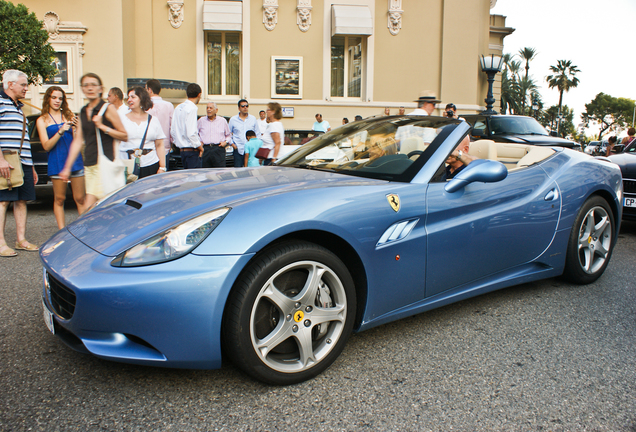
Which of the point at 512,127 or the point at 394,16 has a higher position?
the point at 394,16

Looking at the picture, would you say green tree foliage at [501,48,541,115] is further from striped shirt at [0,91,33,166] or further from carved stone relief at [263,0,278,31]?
striped shirt at [0,91,33,166]

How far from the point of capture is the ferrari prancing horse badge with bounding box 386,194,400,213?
2.42 m

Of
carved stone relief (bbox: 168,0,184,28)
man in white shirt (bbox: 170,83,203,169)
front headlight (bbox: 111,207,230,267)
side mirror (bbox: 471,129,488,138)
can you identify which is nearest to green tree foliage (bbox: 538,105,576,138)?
carved stone relief (bbox: 168,0,184,28)

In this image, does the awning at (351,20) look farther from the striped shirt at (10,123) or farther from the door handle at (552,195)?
the door handle at (552,195)

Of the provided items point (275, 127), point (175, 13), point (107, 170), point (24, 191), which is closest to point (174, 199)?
point (107, 170)

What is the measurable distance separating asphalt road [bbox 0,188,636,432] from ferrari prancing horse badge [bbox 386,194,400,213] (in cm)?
77

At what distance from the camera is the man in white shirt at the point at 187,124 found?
22.4 ft

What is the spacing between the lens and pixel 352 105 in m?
17.2

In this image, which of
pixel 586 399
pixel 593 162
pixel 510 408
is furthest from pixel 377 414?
pixel 593 162

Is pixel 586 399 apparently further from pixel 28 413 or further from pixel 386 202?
pixel 28 413

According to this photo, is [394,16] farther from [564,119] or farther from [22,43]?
[564,119]

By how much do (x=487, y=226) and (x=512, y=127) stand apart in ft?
27.6

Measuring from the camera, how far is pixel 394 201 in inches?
96.1

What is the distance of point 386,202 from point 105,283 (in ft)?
4.36
